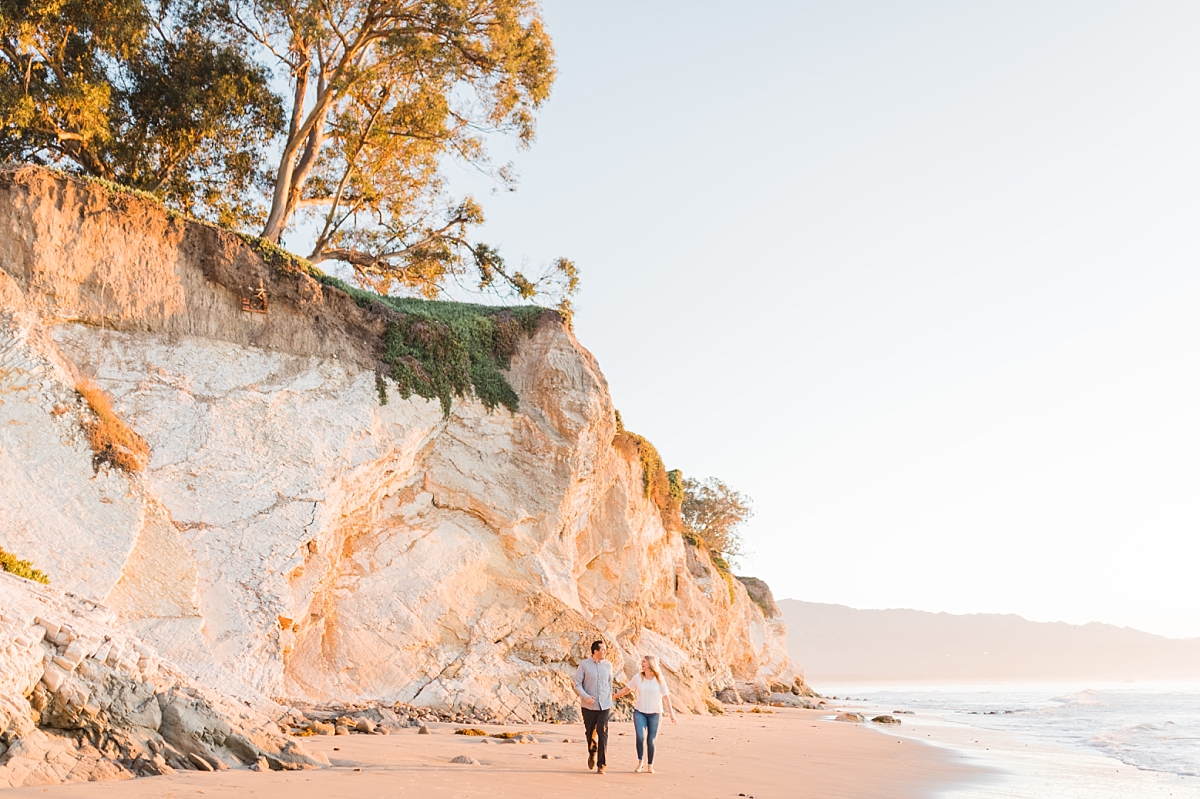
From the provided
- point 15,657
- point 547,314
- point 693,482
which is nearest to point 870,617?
point 693,482

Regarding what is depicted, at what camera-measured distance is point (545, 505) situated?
18203mm

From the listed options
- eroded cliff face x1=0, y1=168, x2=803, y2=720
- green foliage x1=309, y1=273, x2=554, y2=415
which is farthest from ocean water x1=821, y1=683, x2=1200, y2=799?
green foliage x1=309, y1=273, x2=554, y2=415

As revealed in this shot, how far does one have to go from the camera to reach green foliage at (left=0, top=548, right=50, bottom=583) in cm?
1041

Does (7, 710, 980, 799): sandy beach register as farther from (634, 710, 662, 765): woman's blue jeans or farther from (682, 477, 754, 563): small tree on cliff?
(682, 477, 754, 563): small tree on cliff

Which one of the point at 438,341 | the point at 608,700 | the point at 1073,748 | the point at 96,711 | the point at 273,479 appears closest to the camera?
the point at 96,711

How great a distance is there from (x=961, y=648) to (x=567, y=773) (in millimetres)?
181842

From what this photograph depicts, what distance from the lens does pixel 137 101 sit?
22078mm

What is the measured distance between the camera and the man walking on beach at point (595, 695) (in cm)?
933

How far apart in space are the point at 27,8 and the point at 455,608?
51.6 feet

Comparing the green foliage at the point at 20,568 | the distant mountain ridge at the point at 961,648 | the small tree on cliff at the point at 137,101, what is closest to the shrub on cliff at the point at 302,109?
the small tree on cliff at the point at 137,101

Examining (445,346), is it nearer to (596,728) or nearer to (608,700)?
(608,700)

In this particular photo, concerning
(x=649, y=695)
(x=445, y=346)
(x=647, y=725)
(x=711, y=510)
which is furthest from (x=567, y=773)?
(x=711, y=510)

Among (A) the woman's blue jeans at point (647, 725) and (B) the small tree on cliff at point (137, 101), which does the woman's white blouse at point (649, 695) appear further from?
(B) the small tree on cliff at point (137, 101)

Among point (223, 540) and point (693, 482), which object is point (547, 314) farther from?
point (693, 482)
